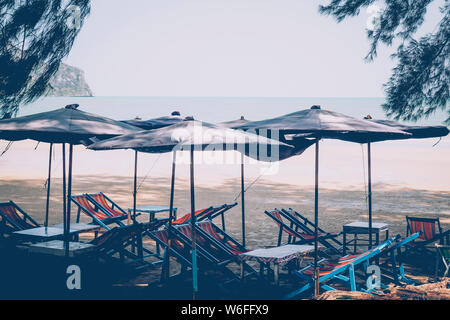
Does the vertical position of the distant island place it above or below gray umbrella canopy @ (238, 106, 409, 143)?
above

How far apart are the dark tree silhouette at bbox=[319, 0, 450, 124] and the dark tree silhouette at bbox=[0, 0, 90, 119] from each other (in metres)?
5.50

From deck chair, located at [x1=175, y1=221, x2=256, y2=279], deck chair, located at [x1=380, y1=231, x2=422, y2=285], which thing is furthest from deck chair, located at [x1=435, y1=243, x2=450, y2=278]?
deck chair, located at [x1=175, y1=221, x2=256, y2=279]

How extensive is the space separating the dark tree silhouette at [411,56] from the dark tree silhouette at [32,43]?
5.50m

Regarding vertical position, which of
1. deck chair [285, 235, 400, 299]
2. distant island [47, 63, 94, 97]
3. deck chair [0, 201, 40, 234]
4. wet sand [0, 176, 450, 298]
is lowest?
deck chair [285, 235, 400, 299]

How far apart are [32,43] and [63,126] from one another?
698 centimetres

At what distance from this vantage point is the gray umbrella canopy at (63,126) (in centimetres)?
567

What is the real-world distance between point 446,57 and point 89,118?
7.83 meters

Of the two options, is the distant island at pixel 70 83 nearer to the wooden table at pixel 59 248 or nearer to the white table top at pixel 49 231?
the white table top at pixel 49 231

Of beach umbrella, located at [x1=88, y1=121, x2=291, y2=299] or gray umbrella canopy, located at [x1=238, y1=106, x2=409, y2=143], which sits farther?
gray umbrella canopy, located at [x1=238, y1=106, x2=409, y2=143]

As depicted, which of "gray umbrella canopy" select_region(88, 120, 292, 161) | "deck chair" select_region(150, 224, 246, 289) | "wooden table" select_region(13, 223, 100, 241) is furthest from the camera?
"wooden table" select_region(13, 223, 100, 241)

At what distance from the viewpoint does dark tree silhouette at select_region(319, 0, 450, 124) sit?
11.0 metres

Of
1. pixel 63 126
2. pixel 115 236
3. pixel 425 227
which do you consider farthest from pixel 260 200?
pixel 63 126

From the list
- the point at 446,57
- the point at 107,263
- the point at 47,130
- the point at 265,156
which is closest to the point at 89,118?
the point at 47,130

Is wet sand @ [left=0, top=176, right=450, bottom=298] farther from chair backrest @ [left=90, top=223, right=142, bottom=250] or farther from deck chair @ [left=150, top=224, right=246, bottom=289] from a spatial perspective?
chair backrest @ [left=90, top=223, right=142, bottom=250]
